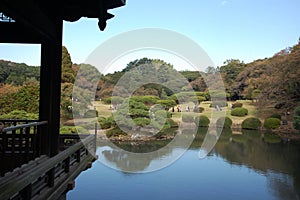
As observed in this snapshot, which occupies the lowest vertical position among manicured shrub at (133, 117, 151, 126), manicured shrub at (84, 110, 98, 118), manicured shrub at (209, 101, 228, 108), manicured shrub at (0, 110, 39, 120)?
manicured shrub at (133, 117, 151, 126)

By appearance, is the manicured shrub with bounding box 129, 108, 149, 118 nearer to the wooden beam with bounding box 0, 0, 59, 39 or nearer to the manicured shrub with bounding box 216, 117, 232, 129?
the manicured shrub with bounding box 216, 117, 232, 129

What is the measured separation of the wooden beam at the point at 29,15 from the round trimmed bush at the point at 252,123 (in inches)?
693

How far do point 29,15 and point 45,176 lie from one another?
1.21 metres

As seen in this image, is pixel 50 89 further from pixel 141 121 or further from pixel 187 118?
pixel 187 118

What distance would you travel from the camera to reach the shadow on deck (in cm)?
194

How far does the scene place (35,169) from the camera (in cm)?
221

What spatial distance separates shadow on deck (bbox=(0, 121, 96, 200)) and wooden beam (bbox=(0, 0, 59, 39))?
0.70 metres

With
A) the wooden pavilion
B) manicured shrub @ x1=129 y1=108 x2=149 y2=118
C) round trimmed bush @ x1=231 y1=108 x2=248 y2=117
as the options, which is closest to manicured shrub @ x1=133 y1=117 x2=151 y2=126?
manicured shrub @ x1=129 y1=108 x2=149 y2=118

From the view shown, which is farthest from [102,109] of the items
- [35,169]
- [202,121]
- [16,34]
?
[35,169]

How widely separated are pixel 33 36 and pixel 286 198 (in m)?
5.88

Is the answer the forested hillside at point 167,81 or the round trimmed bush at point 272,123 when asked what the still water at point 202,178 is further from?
the round trimmed bush at point 272,123

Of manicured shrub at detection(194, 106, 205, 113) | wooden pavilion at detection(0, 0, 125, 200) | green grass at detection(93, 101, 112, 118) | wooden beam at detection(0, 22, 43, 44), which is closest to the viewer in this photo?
wooden pavilion at detection(0, 0, 125, 200)

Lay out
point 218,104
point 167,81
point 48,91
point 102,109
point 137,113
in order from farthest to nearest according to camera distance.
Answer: point 218,104 → point 167,81 → point 102,109 → point 137,113 → point 48,91

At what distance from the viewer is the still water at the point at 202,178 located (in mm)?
6674
